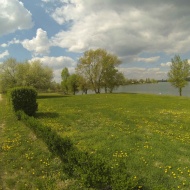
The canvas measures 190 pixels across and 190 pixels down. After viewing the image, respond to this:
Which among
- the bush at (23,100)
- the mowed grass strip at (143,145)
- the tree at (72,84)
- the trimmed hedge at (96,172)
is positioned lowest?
the mowed grass strip at (143,145)

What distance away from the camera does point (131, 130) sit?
11.9 m

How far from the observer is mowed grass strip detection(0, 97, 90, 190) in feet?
19.4

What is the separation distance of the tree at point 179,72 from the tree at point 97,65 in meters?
15.0

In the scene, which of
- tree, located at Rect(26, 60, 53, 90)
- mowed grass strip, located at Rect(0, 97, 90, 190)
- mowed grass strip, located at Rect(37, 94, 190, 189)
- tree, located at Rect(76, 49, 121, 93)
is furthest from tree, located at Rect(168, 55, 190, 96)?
mowed grass strip, located at Rect(0, 97, 90, 190)

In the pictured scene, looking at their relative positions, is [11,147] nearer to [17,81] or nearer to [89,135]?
[89,135]

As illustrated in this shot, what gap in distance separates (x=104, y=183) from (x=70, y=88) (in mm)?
73564

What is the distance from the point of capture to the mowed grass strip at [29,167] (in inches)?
233

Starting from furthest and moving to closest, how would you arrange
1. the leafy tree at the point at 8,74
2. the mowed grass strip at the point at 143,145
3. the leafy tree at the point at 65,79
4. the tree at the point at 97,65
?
the leafy tree at the point at 65,79 → the tree at the point at 97,65 → the leafy tree at the point at 8,74 → the mowed grass strip at the point at 143,145

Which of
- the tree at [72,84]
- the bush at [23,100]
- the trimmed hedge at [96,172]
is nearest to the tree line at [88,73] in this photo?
the tree at [72,84]

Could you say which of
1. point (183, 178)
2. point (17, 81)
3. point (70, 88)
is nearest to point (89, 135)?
point (183, 178)

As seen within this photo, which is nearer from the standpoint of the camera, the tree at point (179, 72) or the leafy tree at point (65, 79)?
the tree at point (179, 72)

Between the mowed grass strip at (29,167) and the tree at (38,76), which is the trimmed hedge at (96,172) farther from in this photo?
the tree at (38,76)

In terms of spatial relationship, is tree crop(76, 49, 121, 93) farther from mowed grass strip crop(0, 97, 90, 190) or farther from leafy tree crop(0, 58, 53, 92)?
mowed grass strip crop(0, 97, 90, 190)

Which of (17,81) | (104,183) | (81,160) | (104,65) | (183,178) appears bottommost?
(183,178)
